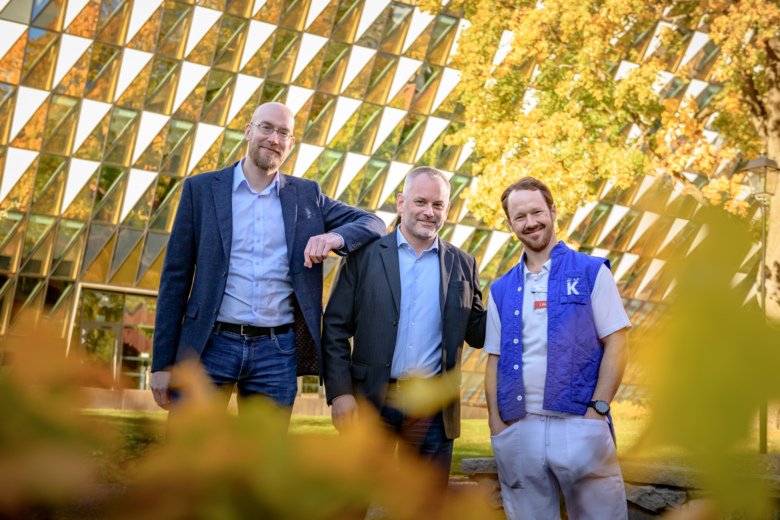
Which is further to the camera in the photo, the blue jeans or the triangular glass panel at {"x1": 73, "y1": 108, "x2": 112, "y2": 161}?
the triangular glass panel at {"x1": 73, "y1": 108, "x2": 112, "y2": 161}

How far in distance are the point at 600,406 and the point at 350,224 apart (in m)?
1.31

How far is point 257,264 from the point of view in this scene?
362 cm

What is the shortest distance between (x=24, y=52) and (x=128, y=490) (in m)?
22.2

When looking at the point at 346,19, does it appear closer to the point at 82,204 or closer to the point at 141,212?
the point at 141,212

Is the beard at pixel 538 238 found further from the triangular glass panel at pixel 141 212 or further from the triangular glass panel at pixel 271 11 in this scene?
the triangular glass panel at pixel 141 212

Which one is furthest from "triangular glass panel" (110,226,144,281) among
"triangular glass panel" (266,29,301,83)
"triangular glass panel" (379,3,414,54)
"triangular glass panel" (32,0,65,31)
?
"triangular glass panel" (379,3,414,54)

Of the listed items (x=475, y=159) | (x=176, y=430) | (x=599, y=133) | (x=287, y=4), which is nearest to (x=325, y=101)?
(x=287, y=4)

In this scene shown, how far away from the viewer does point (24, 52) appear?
2031cm

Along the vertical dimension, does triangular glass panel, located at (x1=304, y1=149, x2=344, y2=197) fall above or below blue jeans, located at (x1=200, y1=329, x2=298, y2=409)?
above

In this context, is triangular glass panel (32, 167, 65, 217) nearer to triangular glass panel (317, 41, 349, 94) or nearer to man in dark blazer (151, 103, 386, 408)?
triangular glass panel (317, 41, 349, 94)

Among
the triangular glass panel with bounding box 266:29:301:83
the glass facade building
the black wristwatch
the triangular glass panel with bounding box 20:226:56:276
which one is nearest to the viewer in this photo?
the black wristwatch

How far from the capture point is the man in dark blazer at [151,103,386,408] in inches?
138

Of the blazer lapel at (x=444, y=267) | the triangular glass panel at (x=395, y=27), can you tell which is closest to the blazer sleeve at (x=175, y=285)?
the blazer lapel at (x=444, y=267)

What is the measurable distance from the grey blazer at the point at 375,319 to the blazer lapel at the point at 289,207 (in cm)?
33
